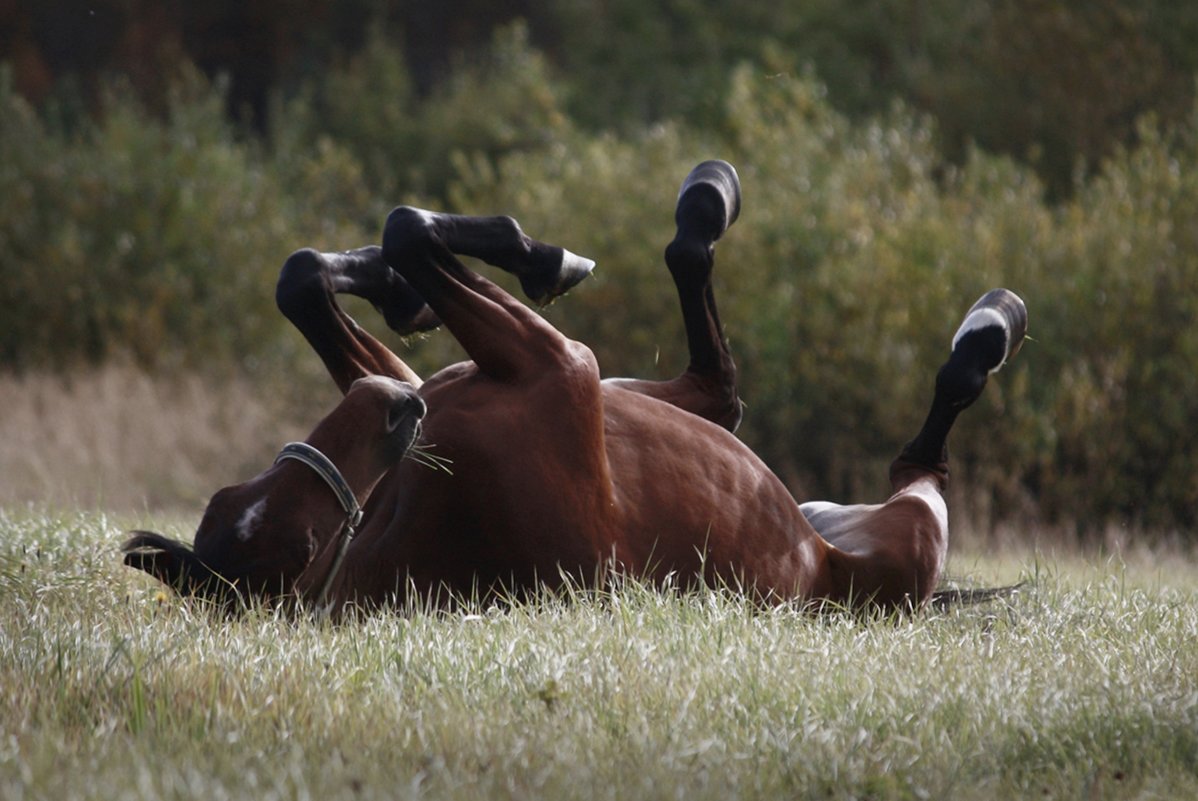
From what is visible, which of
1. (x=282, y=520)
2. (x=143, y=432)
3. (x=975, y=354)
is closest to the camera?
(x=282, y=520)

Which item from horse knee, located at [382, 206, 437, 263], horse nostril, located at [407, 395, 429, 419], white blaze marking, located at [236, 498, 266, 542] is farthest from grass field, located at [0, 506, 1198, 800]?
horse knee, located at [382, 206, 437, 263]

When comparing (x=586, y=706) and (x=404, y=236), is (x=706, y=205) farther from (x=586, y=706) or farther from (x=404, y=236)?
(x=586, y=706)

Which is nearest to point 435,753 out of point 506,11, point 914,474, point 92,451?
point 914,474

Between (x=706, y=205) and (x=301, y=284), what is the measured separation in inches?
51.9

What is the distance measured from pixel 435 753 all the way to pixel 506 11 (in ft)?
87.0

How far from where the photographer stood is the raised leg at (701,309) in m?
4.60

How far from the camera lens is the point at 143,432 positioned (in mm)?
11938

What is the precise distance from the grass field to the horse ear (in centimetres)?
7

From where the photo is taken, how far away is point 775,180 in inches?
431

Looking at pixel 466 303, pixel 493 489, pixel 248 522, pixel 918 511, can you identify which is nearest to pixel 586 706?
pixel 493 489

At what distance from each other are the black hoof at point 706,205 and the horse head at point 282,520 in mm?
1582

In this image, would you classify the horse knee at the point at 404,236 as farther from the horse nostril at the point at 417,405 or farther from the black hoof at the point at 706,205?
the black hoof at the point at 706,205

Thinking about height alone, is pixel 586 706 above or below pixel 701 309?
below

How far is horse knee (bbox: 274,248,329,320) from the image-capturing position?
4.14 m
